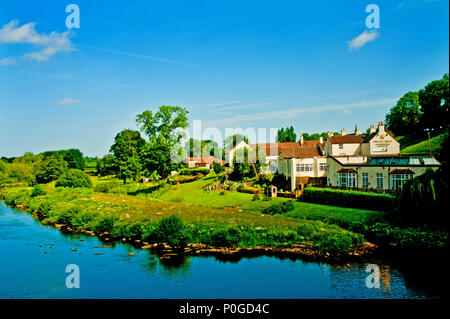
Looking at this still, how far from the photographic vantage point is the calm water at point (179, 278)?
1953cm

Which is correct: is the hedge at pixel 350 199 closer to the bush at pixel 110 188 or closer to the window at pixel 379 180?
the window at pixel 379 180

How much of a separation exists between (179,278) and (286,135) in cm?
11248

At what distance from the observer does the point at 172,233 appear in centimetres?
2966

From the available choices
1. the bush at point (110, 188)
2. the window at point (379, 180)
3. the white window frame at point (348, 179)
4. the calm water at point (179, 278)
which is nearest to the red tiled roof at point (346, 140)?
the white window frame at point (348, 179)

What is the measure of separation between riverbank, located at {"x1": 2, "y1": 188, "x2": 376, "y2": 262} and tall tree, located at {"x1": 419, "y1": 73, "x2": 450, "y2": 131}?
2267 inches

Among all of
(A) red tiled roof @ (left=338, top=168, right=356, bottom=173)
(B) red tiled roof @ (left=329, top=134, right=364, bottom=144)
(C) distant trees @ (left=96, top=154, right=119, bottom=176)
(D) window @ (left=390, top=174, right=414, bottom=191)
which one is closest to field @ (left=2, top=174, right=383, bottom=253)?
(D) window @ (left=390, top=174, right=414, bottom=191)

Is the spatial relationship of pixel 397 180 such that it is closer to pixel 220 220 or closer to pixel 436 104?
pixel 220 220

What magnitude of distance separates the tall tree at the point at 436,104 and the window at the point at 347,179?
4104 cm

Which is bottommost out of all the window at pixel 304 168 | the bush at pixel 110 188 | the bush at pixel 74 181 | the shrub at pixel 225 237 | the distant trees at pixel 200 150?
the shrub at pixel 225 237

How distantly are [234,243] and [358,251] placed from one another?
30.7ft

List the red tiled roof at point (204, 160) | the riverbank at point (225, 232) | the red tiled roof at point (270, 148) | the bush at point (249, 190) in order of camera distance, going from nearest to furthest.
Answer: the riverbank at point (225, 232)
the bush at point (249, 190)
the red tiled roof at point (270, 148)
the red tiled roof at point (204, 160)

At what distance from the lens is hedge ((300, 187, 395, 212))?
111 ft

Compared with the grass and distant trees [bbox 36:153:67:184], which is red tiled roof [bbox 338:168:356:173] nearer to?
the grass

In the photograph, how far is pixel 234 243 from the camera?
28.6 metres
